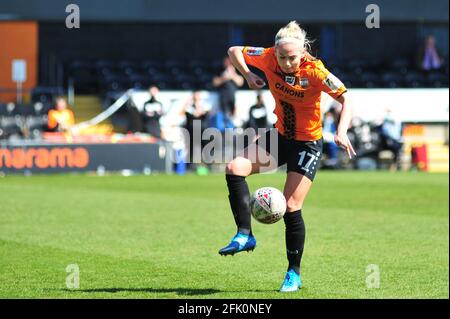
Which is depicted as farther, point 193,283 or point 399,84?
point 399,84

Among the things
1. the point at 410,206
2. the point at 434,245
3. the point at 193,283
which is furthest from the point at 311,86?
the point at 410,206

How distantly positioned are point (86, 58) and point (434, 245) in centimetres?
2451

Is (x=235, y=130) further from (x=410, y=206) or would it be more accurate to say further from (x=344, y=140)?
(x=344, y=140)

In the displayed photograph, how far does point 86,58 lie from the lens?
1379 inches

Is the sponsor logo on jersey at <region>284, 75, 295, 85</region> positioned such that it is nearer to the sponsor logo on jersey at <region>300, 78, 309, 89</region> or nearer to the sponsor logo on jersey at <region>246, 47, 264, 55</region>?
the sponsor logo on jersey at <region>300, 78, 309, 89</region>

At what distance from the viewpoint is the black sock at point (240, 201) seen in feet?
28.1

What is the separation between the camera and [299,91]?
8328 millimetres

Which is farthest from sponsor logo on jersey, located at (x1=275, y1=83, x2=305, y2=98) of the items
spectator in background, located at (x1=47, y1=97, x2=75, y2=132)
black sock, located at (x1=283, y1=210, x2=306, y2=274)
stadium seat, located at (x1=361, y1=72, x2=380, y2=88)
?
stadium seat, located at (x1=361, y1=72, x2=380, y2=88)

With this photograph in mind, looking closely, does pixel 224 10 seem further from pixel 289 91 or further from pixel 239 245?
pixel 239 245

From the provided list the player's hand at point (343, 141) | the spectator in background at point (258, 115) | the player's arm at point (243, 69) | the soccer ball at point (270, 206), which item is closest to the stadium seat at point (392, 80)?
the spectator in background at point (258, 115)

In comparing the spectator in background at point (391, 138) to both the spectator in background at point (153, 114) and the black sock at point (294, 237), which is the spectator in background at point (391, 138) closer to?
the spectator in background at point (153, 114)

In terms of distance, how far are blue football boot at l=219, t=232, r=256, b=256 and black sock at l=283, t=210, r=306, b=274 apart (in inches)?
12.5

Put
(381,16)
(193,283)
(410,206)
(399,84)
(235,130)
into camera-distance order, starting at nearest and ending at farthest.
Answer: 1. (193,283)
2. (410,206)
3. (235,130)
4. (399,84)
5. (381,16)

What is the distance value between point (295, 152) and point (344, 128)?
595 mm
